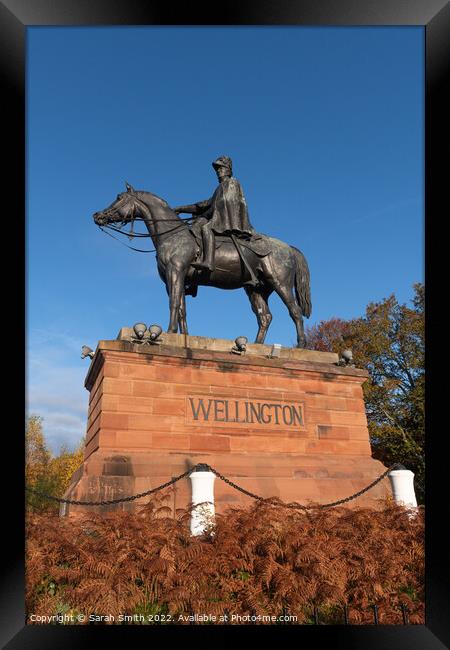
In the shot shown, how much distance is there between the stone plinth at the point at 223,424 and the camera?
34.1 ft

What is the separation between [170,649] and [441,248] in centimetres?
339

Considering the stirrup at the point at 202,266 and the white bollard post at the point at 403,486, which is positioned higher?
the stirrup at the point at 202,266

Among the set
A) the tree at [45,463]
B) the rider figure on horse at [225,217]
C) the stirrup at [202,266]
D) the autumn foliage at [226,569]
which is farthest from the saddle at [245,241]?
the tree at [45,463]

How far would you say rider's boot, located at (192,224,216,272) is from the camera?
13070 millimetres

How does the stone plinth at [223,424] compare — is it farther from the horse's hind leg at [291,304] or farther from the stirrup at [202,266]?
the stirrup at [202,266]

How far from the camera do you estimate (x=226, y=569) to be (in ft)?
18.5

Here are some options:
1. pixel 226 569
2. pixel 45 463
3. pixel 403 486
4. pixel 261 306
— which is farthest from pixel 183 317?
pixel 45 463

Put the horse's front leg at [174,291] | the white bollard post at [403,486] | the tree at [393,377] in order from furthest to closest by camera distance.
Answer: the tree at [393,377]
the horse's front leg at [174,291]
the white bollard post at [403,486]

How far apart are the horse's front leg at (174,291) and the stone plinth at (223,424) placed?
73 centimetres

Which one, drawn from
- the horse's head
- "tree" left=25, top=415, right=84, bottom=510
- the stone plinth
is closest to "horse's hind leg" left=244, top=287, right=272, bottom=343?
the stone plinth

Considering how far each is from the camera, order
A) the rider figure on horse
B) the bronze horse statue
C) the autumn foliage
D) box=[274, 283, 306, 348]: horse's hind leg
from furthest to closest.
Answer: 1. box=[274, 283, 306, 348]: horse's hind leg
2. the rider figure on horse
3. the bronze horse statue
4. the autumn foliage

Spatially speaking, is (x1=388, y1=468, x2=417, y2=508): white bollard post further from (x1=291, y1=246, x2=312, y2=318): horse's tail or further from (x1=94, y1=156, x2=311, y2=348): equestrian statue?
(x1=291, y1=246, x2=312, y2=318): horse's tail

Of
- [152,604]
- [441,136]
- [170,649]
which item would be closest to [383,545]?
[152,604]

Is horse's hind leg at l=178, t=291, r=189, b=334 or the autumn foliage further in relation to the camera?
horse's hind leg at l=178, t=291, r=189, b=334
